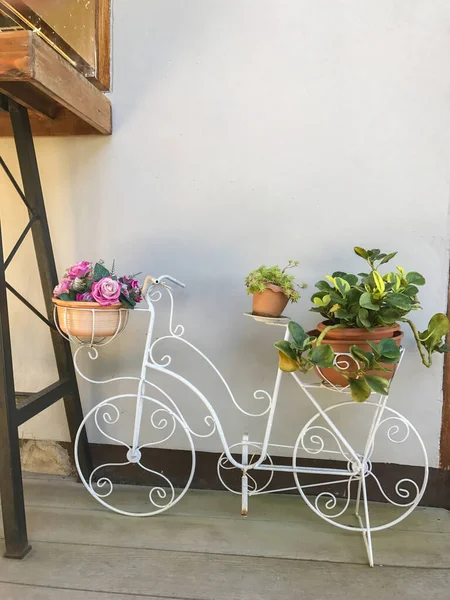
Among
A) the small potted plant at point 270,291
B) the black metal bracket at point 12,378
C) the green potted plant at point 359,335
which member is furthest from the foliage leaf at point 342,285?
the black metal bracket at point 12,378

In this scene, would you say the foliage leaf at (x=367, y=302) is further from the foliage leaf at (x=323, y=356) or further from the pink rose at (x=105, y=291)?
the pink rose at (x=105, y=291)

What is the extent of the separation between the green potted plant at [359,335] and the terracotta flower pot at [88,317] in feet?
1.52

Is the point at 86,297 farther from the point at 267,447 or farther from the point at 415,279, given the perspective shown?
the point at 415,279

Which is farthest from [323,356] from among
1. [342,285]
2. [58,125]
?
[58,125]

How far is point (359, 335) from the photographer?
105 centimetres

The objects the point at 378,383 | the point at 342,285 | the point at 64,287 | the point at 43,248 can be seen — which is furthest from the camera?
the point at 43,248

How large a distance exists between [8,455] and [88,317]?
0.39 meters

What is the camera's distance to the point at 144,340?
1445 mm

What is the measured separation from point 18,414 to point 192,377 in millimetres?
528

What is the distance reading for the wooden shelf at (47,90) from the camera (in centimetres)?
96

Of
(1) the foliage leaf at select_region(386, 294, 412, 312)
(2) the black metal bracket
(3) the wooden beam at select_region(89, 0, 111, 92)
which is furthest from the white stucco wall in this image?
(1) the foliage leaf at select_region(386, 294, 412, 312)

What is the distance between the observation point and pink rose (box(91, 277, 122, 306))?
44.9 inches

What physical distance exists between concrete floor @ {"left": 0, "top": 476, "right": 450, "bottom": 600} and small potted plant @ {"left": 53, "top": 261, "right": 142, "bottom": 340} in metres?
0.56

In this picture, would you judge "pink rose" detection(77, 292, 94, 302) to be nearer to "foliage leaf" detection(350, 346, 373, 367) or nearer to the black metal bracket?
the black metal bracket
